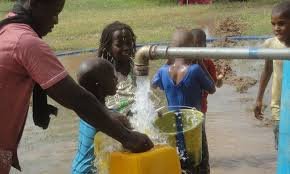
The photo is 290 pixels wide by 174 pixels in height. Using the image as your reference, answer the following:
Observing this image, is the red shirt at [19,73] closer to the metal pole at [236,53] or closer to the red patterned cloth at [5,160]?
the red patterned cloth at [5,160]

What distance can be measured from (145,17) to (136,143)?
1437cm

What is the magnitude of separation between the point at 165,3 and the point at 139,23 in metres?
5.74

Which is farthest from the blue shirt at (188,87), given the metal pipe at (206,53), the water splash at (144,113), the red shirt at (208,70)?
the metal pipe at (206,53)

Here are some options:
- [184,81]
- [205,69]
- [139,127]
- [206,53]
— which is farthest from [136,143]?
[205,69]

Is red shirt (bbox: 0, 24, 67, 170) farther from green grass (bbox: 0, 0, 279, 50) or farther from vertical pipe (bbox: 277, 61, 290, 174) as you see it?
green grass (bbox: 0, 0, 279, 50)

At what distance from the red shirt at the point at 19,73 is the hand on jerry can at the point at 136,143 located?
0.32m

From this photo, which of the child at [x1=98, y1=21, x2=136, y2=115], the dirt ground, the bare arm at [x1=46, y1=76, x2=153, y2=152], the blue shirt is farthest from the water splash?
the dirt ground

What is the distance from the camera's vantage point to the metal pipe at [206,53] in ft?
7.95

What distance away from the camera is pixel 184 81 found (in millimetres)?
4062

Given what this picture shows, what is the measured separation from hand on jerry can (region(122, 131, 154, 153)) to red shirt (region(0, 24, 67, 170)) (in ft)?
1.06

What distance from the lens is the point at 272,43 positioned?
4.15m

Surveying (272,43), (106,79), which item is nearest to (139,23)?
(272,43)

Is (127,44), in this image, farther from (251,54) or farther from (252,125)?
(252,125)

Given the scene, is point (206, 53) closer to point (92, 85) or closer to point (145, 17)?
point (92, 85)
